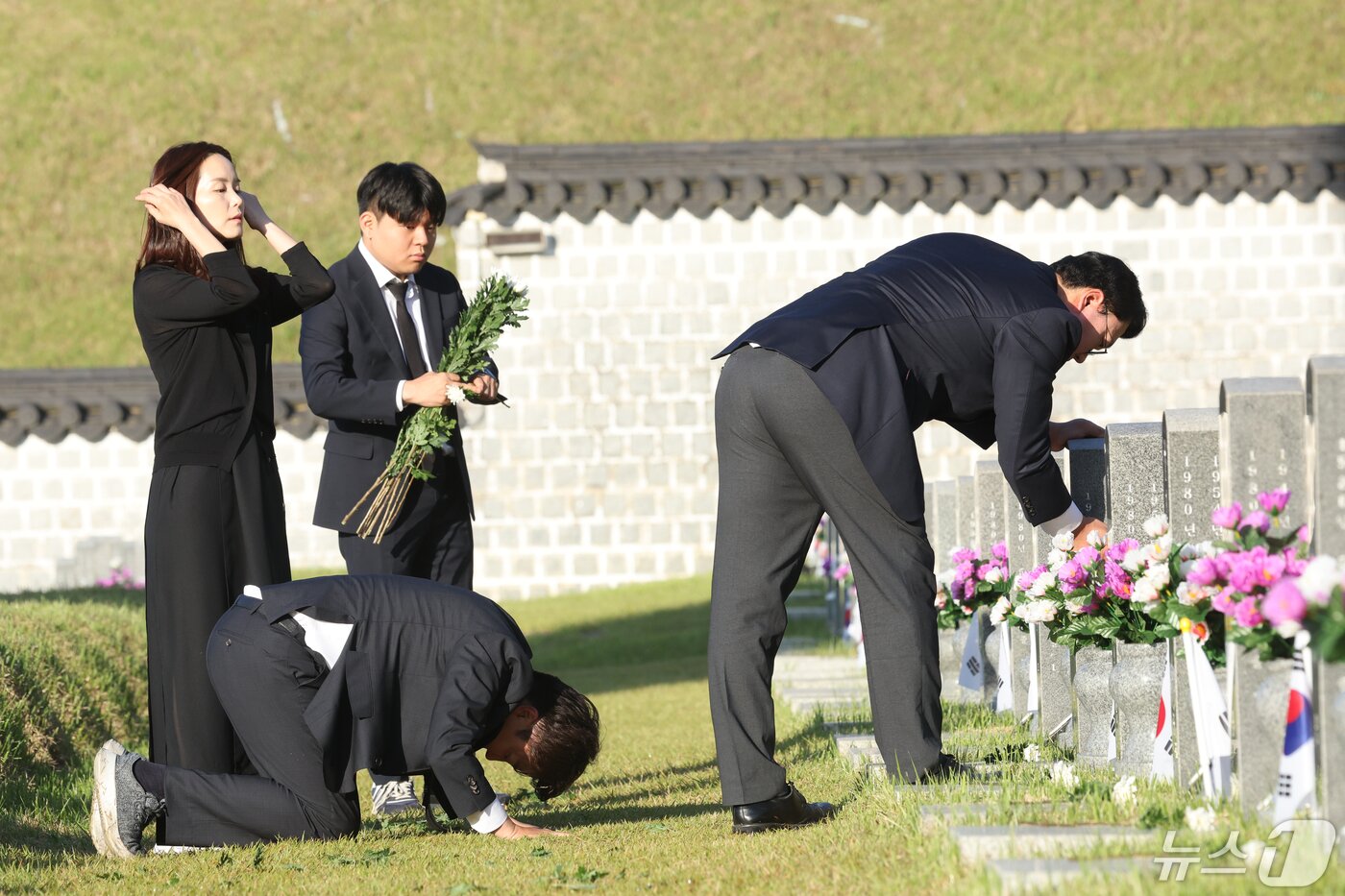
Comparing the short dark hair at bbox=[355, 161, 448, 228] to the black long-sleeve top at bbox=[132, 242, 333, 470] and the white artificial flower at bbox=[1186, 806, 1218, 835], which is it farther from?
the white artificial flower at bbox=[1186, 806, 1218, 835]

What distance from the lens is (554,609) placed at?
15383 mm

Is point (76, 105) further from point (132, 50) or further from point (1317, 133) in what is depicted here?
point (1317, 133)

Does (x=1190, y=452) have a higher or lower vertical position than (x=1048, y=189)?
lower

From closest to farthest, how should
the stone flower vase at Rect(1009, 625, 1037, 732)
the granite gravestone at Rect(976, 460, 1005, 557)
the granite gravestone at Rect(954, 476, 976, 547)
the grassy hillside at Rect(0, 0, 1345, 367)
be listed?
the stone flower vase at Rect(1009, 625, 1037, 732) < the granite gravestone at Rect(976, 460, 1005, 557) < the granite gravestone at Rect(954, 476, 976, 547) < the grassy hillside at Rect(0, 0, 1345, 367)

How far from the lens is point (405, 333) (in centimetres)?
561

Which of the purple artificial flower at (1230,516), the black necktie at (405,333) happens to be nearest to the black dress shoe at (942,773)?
the purple artificial flower at (1230,516)

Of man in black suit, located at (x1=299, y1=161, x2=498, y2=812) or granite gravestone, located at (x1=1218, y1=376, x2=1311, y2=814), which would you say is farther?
man in black suit, located at (x1=299, y1=161, x2=498, y2=812)

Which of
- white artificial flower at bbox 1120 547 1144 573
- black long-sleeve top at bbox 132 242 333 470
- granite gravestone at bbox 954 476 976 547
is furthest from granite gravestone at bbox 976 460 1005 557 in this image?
black long-sleeve top at bbox 132 242 333 470

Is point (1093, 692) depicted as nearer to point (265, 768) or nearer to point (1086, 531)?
point (1086, 531)

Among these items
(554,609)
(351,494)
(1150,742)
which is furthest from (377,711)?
(554,609)

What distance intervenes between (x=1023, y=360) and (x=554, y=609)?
11.4 metres

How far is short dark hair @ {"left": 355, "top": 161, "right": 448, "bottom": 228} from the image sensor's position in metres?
5.36

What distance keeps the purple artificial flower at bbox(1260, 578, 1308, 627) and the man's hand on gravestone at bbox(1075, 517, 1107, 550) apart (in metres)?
1.53

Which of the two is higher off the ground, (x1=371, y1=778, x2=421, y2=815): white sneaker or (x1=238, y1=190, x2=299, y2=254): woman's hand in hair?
(x1=238, y1=190, x2=299, y2=254): woman's hand in hair
